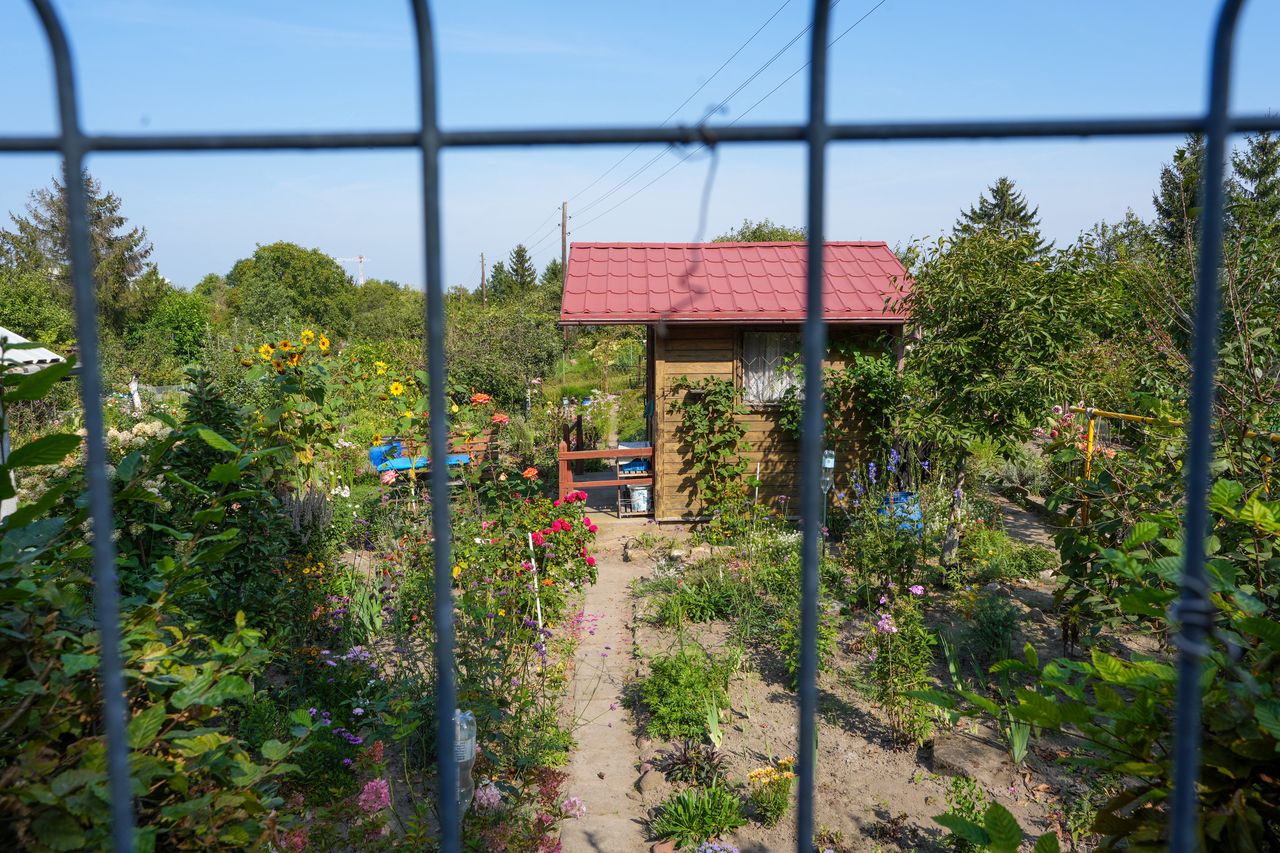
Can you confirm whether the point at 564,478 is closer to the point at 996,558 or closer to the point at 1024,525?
the point at 996,558

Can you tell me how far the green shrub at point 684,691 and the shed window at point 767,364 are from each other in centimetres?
393

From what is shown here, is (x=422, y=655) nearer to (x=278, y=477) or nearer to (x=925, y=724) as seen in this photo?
(x=278, y=477)

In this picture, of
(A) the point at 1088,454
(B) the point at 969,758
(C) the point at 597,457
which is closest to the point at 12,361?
(B) the point at 969,758

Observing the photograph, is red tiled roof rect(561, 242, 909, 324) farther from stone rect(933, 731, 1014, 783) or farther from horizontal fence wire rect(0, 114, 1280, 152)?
horizontal fence wire rect(0, 114, 1280, 152)

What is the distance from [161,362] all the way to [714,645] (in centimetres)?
1911

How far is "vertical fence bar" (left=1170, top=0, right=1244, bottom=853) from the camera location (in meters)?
0.81

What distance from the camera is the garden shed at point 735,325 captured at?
7793mm

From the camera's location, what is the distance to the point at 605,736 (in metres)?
4.26

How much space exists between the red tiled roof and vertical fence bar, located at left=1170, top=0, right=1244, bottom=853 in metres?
6.55

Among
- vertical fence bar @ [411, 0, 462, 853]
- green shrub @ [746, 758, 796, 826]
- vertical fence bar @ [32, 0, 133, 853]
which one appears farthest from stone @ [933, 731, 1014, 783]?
vertical fence bar @ [32, 0, 133, 853]

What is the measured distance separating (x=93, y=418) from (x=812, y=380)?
30.3 inches

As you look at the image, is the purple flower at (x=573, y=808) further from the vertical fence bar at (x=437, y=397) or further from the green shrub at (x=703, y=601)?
the vertical fence bar at (x=437, y=397)

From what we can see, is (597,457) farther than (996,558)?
Yes

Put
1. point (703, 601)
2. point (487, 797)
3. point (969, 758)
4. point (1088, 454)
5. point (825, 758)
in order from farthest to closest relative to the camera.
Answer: point (703, 601) → point (1088, 454) → point (825, 758) → point (969, 758) → point (487, 797)
